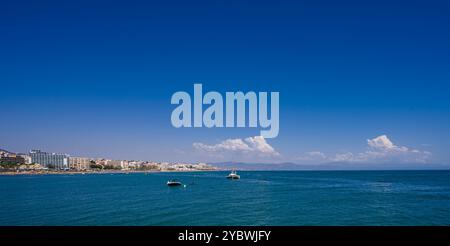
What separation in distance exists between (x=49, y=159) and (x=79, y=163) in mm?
11434

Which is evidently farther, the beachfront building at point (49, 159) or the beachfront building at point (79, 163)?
the beachfront building at point (79, 163)

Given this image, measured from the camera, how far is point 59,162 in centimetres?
14000

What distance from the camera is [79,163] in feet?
474

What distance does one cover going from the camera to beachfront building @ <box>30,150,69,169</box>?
138m

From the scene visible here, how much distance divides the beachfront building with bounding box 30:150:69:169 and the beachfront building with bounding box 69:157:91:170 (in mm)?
1931

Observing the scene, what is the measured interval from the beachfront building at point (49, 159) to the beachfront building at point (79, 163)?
1931mm

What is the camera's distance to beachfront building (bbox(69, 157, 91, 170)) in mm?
141625

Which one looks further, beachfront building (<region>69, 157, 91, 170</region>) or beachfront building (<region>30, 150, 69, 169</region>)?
beachfront building (<region>69, 157, 91, 170</region>)

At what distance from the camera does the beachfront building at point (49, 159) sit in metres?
138

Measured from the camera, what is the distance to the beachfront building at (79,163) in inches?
5576

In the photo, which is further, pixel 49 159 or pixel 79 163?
pixel 79 163
